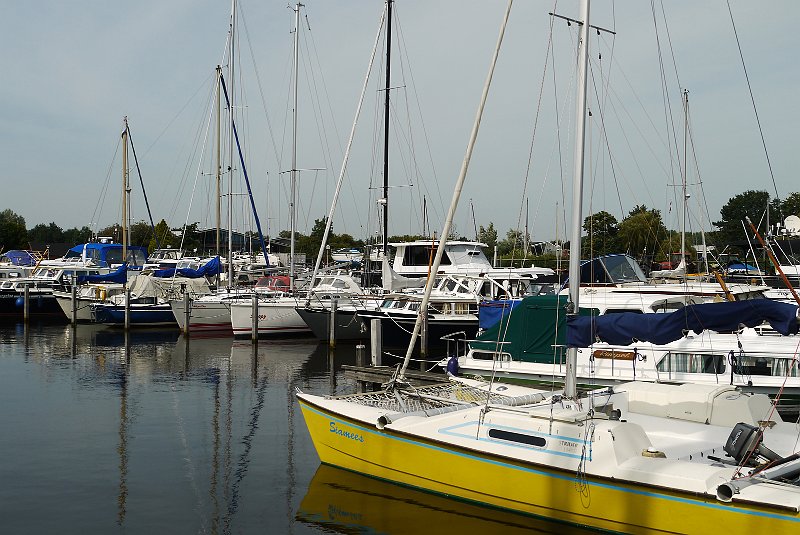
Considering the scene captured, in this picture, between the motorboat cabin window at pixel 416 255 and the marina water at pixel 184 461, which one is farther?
the motorboat cabin window at pixel 416 255

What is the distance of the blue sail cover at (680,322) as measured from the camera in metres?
12.9

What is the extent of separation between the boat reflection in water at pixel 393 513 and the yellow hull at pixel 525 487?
145 mm

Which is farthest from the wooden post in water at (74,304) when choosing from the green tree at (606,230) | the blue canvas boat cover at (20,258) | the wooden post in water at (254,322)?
the green tree at (606,230)

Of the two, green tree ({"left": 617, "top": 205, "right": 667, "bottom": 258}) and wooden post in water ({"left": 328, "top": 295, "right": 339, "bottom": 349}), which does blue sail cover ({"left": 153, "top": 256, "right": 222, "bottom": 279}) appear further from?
green tree ({"left": 617, "top": 205, "right": 667, "bottom": 258})

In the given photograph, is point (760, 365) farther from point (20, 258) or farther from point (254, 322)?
point (20, 258)

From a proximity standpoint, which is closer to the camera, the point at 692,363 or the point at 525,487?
the point at 525,487

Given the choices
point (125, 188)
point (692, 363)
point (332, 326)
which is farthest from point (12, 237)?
point (692, 363)

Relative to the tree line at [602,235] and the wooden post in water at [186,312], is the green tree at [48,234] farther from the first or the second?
the wooden post in water at [186,312]

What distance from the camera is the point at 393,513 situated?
12.0 meters

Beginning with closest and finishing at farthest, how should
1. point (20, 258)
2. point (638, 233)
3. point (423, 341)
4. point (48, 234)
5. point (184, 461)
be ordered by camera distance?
point (184, 461), point (423, 341), point (20, 258), point (638, 233), point (48, 234)

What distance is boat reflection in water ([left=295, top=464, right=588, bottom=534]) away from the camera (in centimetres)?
1131

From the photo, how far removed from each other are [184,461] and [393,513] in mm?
4969

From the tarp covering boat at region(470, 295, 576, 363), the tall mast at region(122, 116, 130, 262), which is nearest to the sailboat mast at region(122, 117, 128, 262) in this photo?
the tall mast at region(122, 116, 130, 262)

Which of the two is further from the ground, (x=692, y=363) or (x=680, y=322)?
(x=680, y=322)
